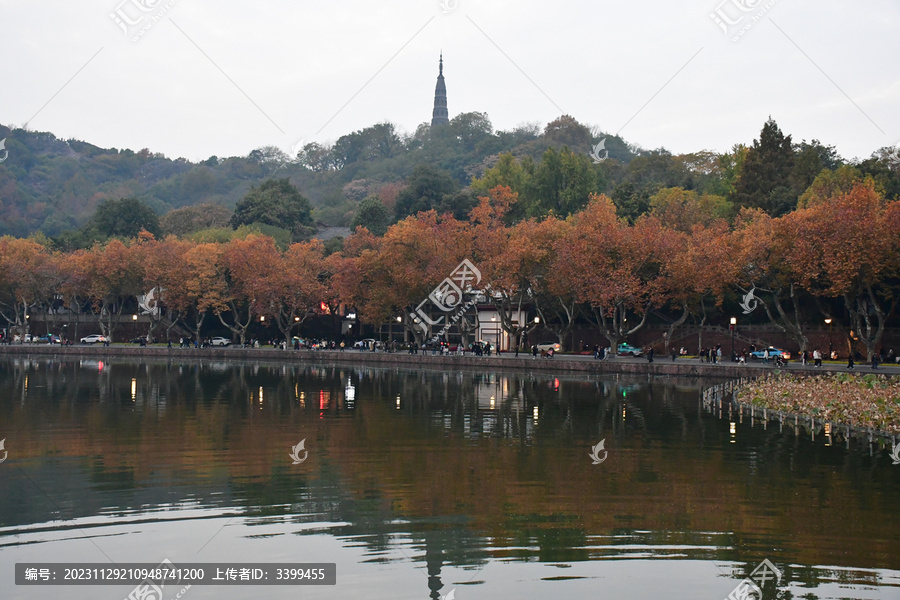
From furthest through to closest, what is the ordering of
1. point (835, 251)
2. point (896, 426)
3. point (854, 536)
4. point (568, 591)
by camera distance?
point (835, 251), point (896, 426), point (854, 536), point (568, 591)

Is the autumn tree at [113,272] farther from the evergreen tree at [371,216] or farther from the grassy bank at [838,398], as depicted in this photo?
the grassy bank at [838,398]

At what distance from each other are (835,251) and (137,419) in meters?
38.3

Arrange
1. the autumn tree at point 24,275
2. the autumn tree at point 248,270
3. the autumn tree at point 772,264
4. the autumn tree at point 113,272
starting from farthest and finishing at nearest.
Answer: the autumn tree at point 24,275 → the autumn tree at point 113,272 → the autumn tree at point 248,270 → the autumn tree at point 772,264

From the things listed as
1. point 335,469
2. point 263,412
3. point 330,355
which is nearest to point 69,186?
point 330,355

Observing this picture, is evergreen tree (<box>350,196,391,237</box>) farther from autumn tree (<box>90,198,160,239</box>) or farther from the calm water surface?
the calm water surface

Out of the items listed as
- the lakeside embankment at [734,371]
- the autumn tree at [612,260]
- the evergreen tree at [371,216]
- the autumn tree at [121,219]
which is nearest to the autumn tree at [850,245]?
the lakeside embankment at [734,371]

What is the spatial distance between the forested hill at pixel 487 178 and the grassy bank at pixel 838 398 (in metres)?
22.6

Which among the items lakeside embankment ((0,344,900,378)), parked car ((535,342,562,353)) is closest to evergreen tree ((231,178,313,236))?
lakeside embankment ((0,344,900,378))

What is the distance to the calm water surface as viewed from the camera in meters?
13.4

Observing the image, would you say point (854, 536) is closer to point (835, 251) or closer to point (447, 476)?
point (447, 476)

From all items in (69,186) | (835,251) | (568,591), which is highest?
(69,186)

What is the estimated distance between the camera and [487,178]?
360 feet

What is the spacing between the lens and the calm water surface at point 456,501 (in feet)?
43.9

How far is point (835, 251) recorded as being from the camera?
159 ft
